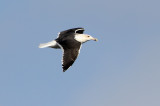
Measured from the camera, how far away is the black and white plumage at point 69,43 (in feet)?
121

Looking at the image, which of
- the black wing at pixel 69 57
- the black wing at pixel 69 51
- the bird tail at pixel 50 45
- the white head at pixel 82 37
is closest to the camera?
the black wing at pixel 69 57

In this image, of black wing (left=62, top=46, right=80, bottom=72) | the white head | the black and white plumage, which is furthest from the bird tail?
black wing (left=62, top=46, right=80, bottom=72)

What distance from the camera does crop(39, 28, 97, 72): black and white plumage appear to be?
3685 cm

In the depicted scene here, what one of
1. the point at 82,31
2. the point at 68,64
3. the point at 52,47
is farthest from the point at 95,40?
the point at 68,64

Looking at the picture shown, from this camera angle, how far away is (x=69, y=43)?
1542 inches

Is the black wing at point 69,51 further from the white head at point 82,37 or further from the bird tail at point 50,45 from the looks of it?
the white head at point 82,37

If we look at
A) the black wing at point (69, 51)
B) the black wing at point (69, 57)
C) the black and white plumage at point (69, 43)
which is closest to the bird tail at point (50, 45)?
the black and white plumage at point (69, 43)

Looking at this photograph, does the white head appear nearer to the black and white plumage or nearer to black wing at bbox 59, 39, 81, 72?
the black and white plumage

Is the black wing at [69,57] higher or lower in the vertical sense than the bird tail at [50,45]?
lower

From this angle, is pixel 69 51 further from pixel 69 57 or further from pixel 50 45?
pixel 50 45

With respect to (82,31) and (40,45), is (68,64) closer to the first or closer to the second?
(40,45)

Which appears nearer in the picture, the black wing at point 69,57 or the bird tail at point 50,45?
the black wing at point 69,57

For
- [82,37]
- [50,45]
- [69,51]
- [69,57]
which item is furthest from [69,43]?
[82,37]

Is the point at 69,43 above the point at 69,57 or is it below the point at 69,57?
above
